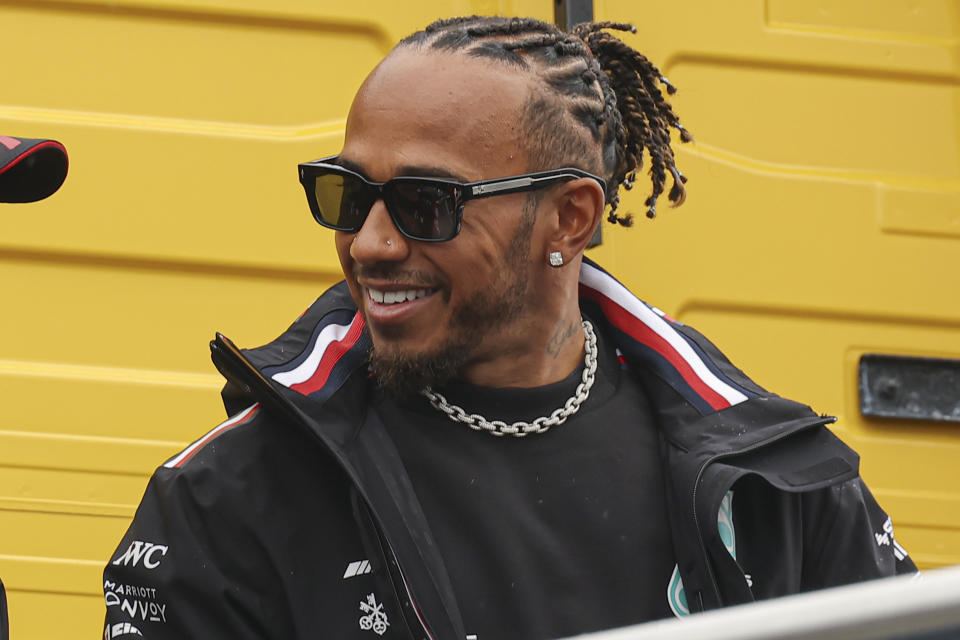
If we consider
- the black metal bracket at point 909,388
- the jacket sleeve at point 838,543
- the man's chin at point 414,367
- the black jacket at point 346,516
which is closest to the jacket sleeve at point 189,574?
the black jacket at point 346,516

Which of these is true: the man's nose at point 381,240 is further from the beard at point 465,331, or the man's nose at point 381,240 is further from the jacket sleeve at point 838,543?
the jacket sleeve at point 838,543

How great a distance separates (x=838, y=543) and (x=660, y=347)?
0.40 m

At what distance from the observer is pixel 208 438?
1825mm

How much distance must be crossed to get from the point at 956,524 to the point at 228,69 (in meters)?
1.73

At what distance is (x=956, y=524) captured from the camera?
2861 millimetres

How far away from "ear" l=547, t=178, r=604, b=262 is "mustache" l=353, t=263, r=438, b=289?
0.21 meters

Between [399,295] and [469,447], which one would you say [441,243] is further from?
[469,447]

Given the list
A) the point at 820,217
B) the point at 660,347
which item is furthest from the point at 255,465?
the point at 820,217

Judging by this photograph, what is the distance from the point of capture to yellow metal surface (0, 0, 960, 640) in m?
2.56

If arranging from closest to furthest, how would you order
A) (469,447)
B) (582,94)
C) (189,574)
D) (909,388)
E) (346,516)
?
(189,574), (346,516), (469,447), (582,94), (909,388)

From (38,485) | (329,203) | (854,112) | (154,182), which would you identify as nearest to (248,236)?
(154,182)

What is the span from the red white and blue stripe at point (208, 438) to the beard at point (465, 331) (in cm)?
18

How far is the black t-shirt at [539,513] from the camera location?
1.81 meters

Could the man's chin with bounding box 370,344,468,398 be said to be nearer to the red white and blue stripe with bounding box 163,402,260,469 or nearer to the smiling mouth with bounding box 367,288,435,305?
the smiling mouth with bounding box 367,288,435,305
